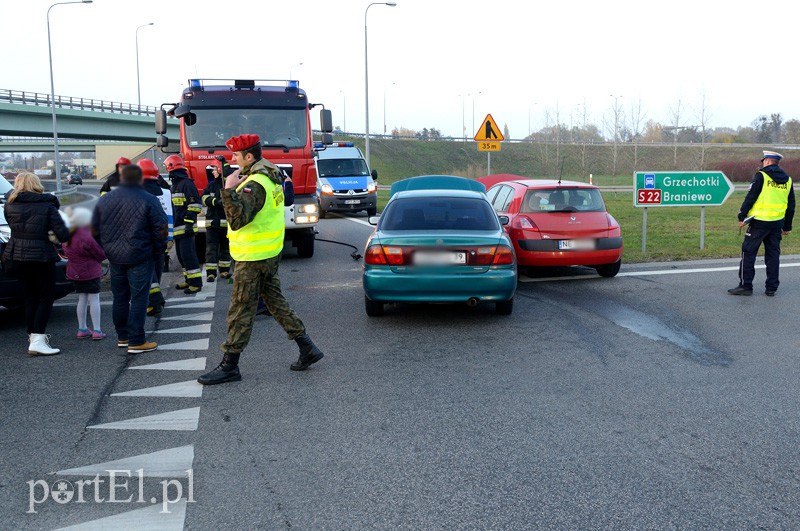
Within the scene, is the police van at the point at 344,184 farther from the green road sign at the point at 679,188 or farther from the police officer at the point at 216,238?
the police officer at the point at 216,238

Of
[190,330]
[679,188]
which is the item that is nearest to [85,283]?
[190,330]

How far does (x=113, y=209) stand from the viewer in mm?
1656

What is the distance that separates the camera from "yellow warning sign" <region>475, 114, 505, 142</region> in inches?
779

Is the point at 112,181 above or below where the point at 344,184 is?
above

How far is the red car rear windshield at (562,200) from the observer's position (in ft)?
36.3

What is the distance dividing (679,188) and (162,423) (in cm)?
1133

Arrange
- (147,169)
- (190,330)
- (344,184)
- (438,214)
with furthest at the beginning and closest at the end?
1. (344,184)
2. (438,214)
3. (190,330)
4. (147,169)

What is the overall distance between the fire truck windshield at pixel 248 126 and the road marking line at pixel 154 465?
9.31 m

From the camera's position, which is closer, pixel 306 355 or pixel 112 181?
pixel 112 181

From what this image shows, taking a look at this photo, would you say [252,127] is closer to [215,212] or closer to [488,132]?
[215,212]

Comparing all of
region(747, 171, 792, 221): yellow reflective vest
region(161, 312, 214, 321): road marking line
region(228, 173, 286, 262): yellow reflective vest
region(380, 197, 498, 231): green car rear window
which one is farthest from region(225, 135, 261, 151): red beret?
region(747, 171, 792, 221): yellow reflective vest

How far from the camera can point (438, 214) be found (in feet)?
28.8

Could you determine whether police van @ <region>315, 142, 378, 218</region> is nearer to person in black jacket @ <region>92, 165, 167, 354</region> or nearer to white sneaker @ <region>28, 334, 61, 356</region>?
person in black jacket @ <region>92, 165, 167, 354</region>

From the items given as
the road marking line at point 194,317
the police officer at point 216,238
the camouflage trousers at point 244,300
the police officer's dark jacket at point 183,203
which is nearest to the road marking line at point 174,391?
the camouflage trousers at point 244,300
